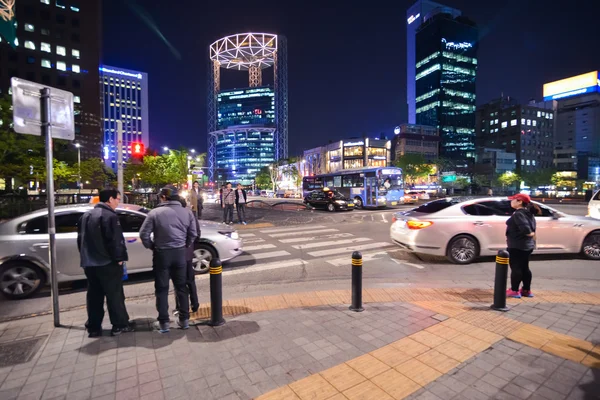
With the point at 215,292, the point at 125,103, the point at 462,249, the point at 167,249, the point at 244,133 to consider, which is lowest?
the point at 462,249

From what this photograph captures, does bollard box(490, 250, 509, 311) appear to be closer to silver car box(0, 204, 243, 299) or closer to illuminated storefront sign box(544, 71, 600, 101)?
silver car box(0, 204, 243, 299)

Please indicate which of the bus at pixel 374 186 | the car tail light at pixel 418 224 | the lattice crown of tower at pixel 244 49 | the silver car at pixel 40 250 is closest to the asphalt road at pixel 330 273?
the silver car at pixel 40 250

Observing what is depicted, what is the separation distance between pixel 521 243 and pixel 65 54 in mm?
86886

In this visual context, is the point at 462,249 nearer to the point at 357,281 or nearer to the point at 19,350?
the point at 357,281

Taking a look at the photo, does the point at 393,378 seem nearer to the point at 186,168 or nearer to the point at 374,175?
the point at 374,175

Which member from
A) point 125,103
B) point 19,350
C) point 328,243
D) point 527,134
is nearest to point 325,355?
point 19,350

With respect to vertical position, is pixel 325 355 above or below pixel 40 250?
below

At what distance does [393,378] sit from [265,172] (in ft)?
371

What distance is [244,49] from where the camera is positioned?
363 ft

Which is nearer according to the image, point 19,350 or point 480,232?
point 19,350

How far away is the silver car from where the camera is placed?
18.0 feet

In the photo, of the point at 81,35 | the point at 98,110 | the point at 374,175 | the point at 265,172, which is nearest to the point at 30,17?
the point at 81,35

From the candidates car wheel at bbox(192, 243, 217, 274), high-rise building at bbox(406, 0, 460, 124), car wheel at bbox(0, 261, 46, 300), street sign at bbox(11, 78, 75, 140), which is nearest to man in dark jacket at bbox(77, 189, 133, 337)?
street sign at bbox(11, 78, 75, 140)

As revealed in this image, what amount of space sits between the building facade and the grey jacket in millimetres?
126765
